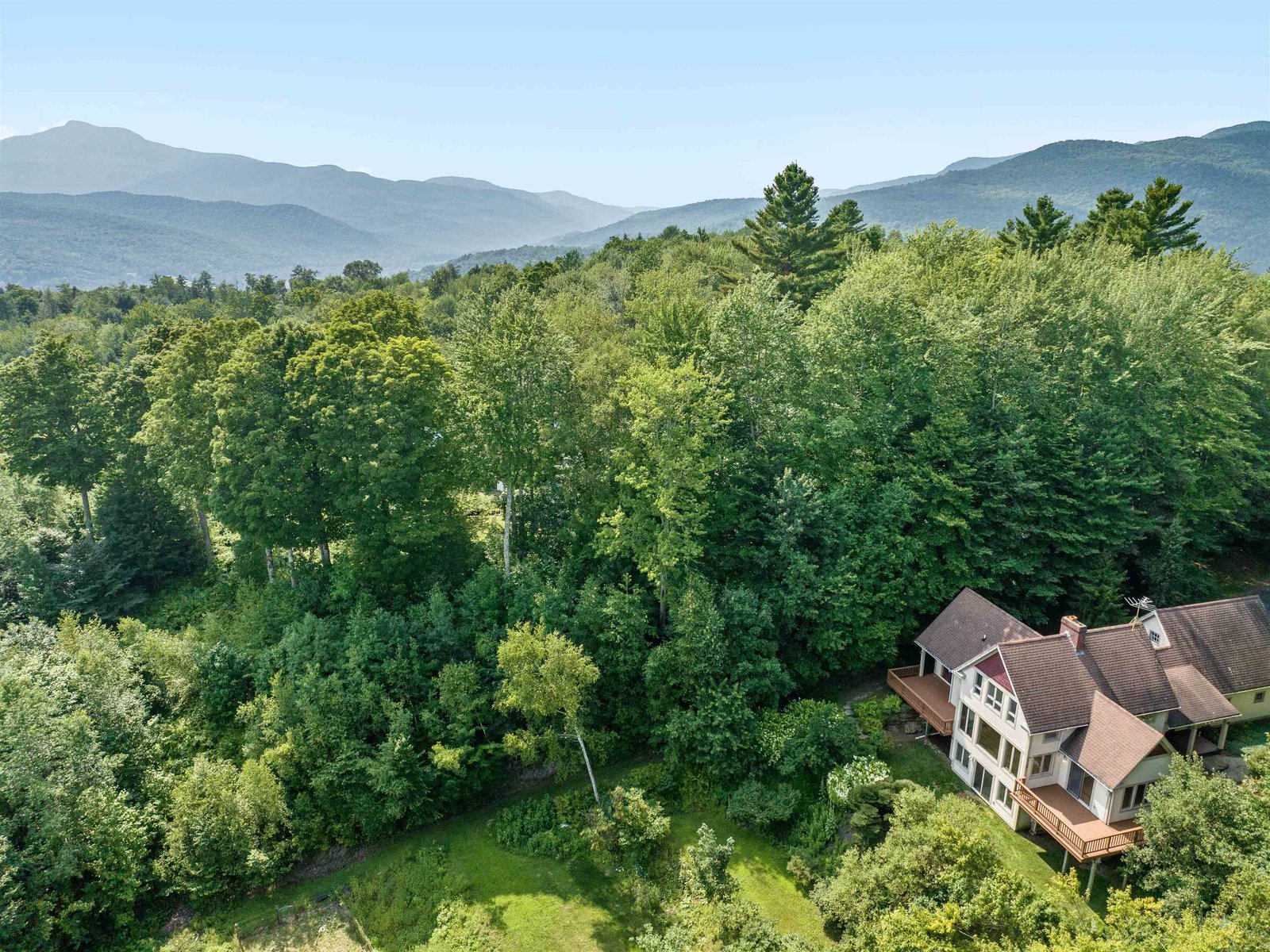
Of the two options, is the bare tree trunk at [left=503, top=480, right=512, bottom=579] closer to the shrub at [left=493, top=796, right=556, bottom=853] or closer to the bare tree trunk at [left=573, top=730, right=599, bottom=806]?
the bare tree trunk at [left=573, top=730, right=599, bottom=806]

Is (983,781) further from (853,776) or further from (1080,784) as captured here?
(853,776)

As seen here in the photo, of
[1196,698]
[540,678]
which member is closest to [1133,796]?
[1196,698]

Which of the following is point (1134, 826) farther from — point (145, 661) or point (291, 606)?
point (145, 661)

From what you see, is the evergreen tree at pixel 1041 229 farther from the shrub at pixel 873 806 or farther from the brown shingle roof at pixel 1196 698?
the shrub at pixel 873 806

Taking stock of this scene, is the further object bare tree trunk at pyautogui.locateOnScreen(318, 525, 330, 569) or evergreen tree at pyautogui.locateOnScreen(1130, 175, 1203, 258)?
evergreen tree at pyautogui.locateOnScreen(1130, 175, 1203, 258)

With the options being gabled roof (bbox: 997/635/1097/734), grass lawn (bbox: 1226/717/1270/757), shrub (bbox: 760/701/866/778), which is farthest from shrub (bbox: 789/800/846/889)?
grass lawn (bbox: 1226/717/1270/757)

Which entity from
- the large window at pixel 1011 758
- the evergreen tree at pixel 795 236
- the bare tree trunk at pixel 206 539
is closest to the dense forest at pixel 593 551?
the bare tree trunk at pixel 206 539
